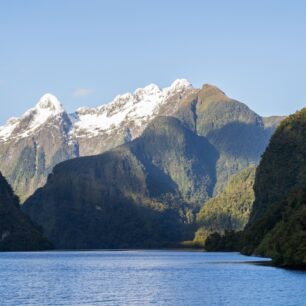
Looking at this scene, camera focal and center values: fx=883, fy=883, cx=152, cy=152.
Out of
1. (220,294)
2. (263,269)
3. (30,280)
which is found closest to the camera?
(220,294)

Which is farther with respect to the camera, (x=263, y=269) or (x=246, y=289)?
(x=263, y=269)

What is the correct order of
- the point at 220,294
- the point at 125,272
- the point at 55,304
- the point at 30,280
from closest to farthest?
the point at 55,304
the point at 220,294
the point at 30,280
the point at 125,272

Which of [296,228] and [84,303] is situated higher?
[296,228]

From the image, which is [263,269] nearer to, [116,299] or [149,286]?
[149,286]

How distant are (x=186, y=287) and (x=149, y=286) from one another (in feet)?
20.9

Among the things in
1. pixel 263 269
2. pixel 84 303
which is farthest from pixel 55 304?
pixel 263 269

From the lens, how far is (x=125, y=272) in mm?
189375

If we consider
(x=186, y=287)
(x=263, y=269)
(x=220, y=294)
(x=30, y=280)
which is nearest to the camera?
(x=220, y=294)

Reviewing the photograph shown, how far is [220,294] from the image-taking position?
127312 mm

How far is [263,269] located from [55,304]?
221 feet

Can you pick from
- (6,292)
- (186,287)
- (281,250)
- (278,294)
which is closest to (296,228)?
(281,250)

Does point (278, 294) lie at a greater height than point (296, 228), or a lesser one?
lesser

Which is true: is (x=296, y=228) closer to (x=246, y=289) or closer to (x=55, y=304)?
(x=246, y=289)

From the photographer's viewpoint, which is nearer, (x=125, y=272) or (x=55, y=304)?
(x=55, y=304)
